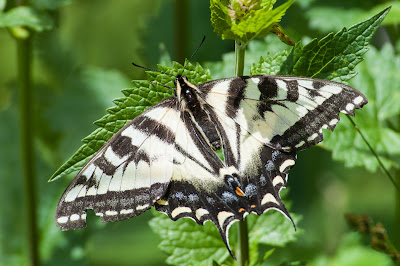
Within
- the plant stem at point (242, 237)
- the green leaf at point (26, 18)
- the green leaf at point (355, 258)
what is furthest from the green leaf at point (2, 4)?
the green leaf at point (355, 258)

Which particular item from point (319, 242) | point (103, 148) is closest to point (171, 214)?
point (103, 148)

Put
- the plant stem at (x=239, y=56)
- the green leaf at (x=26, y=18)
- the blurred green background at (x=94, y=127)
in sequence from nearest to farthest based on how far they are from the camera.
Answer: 1. the plant stem at (x=239, y=56)
2. the green leaf at (x=26, y=18)
3. the blurred green background at (x=94, y=127)

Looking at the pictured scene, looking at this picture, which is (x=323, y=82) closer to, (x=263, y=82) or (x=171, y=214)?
(x=263, y=82)


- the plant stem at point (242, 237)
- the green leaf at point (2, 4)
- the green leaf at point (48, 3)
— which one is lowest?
the plant stem at point (242, 237)

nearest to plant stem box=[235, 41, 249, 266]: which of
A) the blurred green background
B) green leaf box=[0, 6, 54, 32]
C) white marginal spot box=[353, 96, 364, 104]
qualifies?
white marginal spot box=[353, 96, 364, 104]

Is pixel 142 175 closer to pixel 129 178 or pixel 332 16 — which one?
pixel 129 178

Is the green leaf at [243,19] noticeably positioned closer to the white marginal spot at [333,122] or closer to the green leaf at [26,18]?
the white marginal spot at [333,122]
